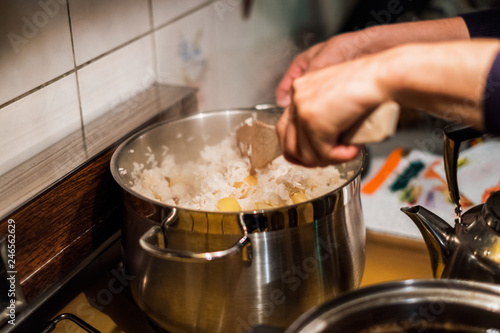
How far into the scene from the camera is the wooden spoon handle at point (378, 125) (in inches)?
24.0

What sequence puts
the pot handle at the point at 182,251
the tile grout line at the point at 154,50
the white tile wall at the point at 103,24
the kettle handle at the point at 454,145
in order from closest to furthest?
the pot handle at the point at 182,251 < the kettle handle at the point at 454,145 < the white tile wall at the point at 103,24 < the tile grout line at the point at 154,50

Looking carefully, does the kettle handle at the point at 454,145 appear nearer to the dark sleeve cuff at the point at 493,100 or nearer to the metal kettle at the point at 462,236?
the metal kettle at the point at 462,236

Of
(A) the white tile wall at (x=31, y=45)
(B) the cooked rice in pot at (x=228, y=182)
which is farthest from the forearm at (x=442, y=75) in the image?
(A) the white tile wall at (x=31, y=45)

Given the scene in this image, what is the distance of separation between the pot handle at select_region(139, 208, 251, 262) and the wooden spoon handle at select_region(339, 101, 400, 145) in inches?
7.5

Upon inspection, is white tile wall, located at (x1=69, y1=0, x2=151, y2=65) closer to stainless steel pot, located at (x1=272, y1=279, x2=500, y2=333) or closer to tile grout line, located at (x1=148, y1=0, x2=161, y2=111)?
tile grout line, located at (x1=148, y1=0, x2=161, y2=111)

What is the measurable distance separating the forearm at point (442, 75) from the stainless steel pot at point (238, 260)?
21 cm

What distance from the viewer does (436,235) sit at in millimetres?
856

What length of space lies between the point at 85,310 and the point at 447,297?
62 centimetres

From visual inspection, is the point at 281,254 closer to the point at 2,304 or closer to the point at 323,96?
the point at 323,96

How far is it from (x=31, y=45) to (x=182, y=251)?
44 centimetres

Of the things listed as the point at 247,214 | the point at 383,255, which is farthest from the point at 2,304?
the point at 383,255

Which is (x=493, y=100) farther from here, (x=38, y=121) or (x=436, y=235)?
(x=38, y=121)

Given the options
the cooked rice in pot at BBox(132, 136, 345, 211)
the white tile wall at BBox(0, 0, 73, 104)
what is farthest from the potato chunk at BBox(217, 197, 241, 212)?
the white tile wall at BBox(0, 0, 73, 104)

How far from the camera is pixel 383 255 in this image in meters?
1.11
